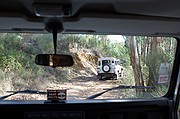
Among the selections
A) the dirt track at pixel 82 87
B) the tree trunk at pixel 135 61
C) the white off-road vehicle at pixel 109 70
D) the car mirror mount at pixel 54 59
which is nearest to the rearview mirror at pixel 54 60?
the car mirror mount at pixel 54 59

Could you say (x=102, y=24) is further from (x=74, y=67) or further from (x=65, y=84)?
(x=65, y=84)

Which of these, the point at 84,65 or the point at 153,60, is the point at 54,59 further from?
the point at 153,60

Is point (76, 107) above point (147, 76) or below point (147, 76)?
below

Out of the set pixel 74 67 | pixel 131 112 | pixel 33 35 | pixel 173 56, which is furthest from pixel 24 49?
pixel 173 56

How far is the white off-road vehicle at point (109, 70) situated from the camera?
12.2 feet

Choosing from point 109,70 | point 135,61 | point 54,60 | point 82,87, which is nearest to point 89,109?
point 82,87

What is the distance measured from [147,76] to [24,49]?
1530 millimetres

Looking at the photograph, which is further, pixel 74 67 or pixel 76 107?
pixel 76 107

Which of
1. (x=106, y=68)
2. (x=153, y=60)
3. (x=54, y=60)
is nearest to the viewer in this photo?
(x=54, y=60)

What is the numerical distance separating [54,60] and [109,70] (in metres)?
0.64

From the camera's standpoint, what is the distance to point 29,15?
10.8 feet

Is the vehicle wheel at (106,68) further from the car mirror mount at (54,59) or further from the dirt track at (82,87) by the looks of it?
the car mirror mount at (54,59)

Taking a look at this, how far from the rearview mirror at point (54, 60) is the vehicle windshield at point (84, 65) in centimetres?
15

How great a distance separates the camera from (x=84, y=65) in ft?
12.1
